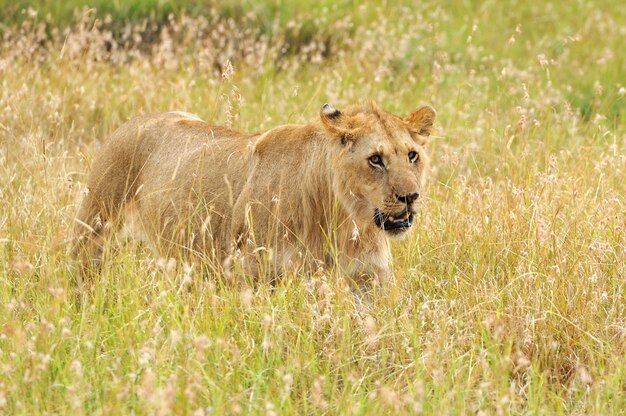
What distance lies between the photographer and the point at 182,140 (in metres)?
5.63

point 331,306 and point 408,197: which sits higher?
point 408,197

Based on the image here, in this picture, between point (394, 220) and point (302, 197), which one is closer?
point (394, 220)

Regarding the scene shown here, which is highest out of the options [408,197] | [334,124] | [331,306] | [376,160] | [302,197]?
[334,124]

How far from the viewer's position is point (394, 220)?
4.58m

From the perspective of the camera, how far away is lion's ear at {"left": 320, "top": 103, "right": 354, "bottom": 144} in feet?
15.5

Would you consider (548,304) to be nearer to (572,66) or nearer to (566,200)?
(566,200)

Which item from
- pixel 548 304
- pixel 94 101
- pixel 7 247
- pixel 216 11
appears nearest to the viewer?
pixel 548 304

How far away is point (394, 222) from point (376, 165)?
0.86 feet

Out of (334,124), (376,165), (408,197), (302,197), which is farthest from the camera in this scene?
(302,197)

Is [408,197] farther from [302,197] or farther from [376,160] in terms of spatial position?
[302,197]

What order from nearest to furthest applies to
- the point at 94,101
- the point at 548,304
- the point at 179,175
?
the point at 548,304 < the point at 179,175 < the point at 94,101

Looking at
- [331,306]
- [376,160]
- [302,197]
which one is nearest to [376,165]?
[376,160]

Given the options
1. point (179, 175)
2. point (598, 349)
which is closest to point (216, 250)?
point (179, 175)

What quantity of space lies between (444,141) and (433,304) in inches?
123
